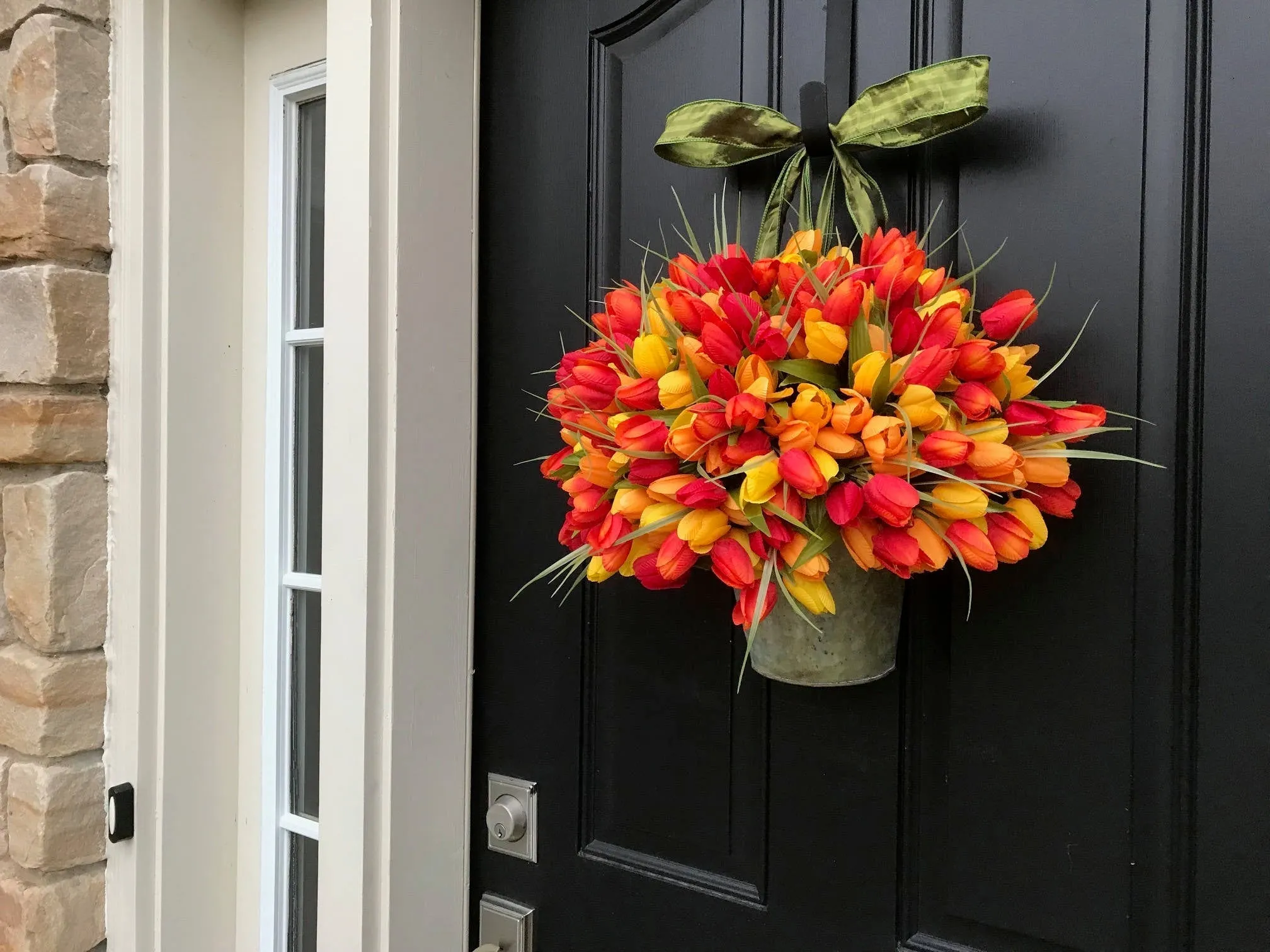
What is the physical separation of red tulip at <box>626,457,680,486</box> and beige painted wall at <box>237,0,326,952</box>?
739 millimetres

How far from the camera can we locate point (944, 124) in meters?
0.67

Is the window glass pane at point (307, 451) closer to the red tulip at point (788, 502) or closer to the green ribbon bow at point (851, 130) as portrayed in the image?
the green ribbon bow at point (851, 130)

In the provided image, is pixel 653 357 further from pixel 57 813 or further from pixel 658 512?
pixel 57 813

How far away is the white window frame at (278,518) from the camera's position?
1.13 m

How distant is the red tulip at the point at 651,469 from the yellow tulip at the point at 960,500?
175 mm

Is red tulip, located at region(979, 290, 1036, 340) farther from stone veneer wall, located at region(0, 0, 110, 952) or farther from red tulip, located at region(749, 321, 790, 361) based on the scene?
stone veneer wall, located at region(0, 0, 110, 952)

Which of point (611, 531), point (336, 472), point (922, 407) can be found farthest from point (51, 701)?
point (922, 407)

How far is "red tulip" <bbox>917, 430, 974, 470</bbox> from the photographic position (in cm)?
53

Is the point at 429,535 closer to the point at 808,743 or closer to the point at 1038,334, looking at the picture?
the point at 808,743

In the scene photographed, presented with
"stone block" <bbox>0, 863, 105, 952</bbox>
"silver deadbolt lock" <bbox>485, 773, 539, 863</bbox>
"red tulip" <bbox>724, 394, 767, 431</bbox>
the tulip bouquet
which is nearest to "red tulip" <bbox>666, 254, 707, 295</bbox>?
the tulip bouquet

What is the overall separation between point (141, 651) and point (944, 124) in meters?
1.07

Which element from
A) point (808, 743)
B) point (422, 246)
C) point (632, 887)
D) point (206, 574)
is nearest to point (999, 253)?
point (808, 743)

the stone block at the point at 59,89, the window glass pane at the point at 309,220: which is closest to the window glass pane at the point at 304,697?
the window glass pane at the point at 309,220

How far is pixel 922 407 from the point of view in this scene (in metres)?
0.54
